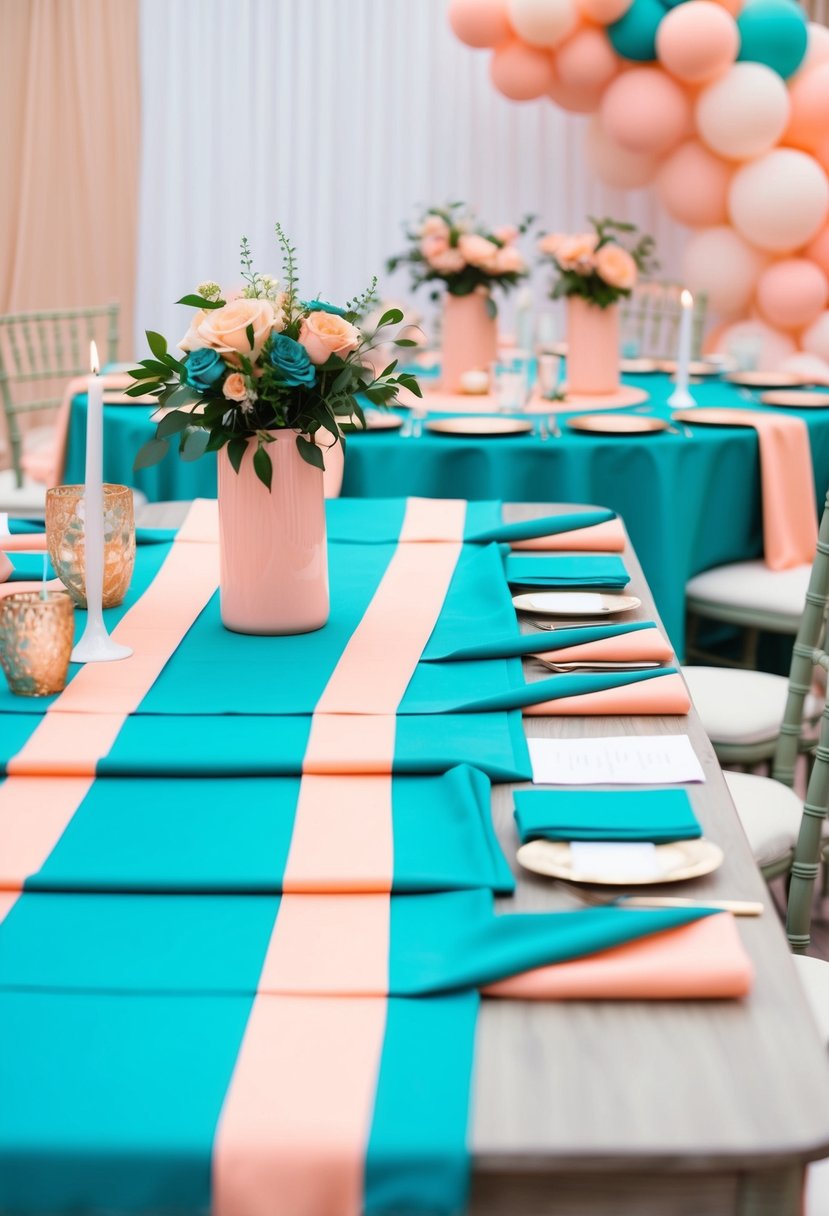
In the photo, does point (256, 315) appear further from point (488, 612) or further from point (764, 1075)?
point (764, 1075)

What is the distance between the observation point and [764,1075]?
739 mm

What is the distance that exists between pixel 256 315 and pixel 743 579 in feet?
6.19

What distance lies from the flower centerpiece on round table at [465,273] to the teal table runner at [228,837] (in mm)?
2395

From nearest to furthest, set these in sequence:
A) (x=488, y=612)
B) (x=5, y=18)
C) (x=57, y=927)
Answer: (x=57, y=927) → (x=488, y=612) → (x=5, y=18)

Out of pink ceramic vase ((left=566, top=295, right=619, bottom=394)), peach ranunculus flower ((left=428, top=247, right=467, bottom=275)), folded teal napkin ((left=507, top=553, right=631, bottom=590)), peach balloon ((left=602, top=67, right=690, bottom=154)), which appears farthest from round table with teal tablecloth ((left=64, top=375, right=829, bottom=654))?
peach balloon ((left=602, top=67, right=690, bottom=154))

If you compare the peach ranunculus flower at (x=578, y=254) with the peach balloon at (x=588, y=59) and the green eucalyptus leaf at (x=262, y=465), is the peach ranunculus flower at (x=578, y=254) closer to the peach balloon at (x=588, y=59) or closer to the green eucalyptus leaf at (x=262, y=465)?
the peach balloon at (x=588, y=59)

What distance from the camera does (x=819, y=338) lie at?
4.93m

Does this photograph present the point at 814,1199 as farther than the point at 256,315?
No

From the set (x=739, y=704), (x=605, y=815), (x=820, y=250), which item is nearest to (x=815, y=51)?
(x=820, y=250)

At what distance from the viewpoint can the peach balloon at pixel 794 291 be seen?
4.86 m

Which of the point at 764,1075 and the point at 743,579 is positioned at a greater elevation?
the point at 764,1075

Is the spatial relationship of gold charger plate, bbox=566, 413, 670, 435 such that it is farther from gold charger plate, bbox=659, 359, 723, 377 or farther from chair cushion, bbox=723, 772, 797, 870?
chair cushion, bbox=723, 772, 797, 870

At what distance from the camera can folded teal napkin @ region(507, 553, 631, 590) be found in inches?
70.1

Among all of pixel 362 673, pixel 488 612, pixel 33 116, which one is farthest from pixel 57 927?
pixel 33 116
